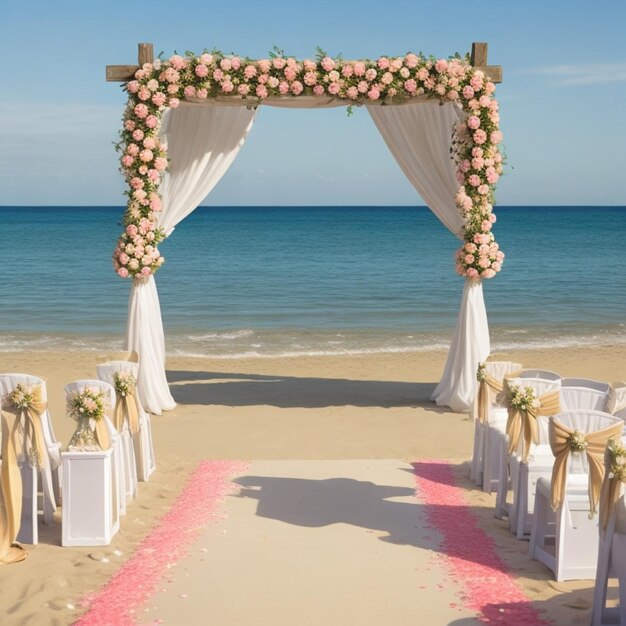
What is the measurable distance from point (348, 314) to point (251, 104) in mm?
11622

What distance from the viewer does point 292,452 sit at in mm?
9305

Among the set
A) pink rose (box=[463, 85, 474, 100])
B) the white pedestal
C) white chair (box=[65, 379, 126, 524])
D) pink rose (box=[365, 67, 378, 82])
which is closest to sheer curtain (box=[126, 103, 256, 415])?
pink rose (box=[365, 67, 378, 82])

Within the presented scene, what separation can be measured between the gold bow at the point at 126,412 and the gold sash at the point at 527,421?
2.90 metres

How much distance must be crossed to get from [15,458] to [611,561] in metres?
3.77

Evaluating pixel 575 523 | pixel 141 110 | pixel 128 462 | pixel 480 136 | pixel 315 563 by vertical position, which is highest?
pixel 141 110

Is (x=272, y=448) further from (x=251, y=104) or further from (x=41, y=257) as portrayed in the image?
(x=41, y=257)

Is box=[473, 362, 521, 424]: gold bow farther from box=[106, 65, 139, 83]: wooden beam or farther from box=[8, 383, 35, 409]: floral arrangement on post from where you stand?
box=[106, 65, 139, 83]: wooden beam

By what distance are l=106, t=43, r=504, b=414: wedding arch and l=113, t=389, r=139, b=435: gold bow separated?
3024 millimetres

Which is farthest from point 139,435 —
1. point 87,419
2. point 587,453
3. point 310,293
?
point 310,293

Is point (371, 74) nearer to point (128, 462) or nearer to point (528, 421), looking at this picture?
point (528, 421)

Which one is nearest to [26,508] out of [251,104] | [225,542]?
[225,542]

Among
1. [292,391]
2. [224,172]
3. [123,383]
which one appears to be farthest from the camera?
[292,391]

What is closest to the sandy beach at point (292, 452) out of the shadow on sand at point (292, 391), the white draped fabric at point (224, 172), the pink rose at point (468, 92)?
the shadow on sand at point (292, 391)

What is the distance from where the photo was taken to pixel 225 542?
664 cm
